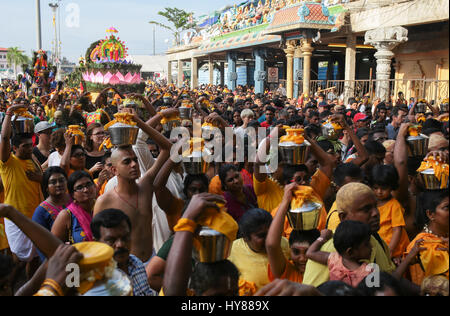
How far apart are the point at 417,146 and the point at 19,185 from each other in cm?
373

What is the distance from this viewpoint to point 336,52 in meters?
22.7

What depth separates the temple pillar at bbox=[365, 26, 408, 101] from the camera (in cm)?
1207

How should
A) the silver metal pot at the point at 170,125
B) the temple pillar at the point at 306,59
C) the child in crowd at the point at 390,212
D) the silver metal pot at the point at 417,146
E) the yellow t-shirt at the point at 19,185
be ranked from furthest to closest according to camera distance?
the temple pillar at the point at 306,59, the silver metal pot at the point at 170,125, the yellow t-shirt at the point at 19,185, the silver metal pot at the point at 417,146, the child in crowd at the point at 390,212

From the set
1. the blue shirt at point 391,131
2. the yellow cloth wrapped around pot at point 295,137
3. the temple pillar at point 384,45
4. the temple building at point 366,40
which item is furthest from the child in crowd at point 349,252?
the temple pillar at point 384,45

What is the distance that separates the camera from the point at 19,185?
4039 mm

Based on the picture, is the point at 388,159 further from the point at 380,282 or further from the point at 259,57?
the point at 259,57

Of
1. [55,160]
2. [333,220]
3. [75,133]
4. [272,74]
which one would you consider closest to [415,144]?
[333,220]

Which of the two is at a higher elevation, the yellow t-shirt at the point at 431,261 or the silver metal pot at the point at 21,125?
the silver metal pot at the point at 21,125

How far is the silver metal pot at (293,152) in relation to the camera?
2.70m

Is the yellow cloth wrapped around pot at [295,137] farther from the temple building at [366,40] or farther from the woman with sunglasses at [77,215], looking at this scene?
the temple building at [366,40]

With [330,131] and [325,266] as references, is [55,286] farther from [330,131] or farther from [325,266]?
[330,131]

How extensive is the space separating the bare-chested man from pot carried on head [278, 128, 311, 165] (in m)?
1.10
